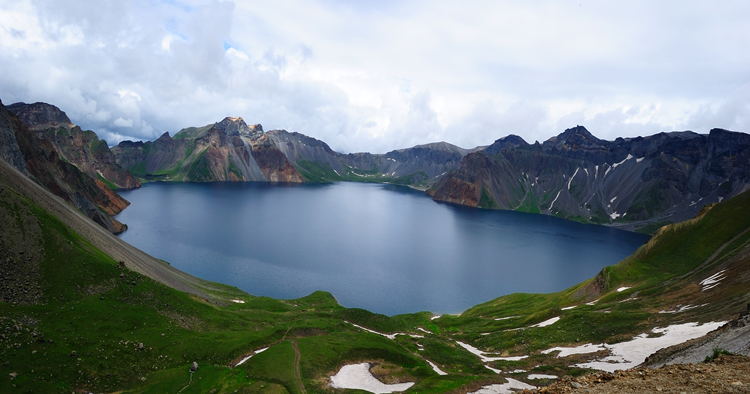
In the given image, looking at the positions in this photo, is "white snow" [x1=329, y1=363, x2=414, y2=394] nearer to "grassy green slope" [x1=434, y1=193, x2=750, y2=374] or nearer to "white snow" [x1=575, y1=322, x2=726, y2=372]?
"grassy green slope" [x1=434, y1=193, x2=750, y2=374]

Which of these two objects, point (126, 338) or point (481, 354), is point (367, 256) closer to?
point (481, 354)

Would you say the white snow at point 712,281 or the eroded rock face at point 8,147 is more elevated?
the eroded rock face at point 8,147

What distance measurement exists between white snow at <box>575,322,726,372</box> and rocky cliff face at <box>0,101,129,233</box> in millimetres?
118346

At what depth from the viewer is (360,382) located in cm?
3859

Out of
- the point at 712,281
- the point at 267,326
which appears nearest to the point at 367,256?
the point at 267,326

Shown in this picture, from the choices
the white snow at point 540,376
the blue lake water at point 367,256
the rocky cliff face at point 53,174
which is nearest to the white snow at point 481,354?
the white snow at point 540,376

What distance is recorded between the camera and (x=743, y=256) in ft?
183

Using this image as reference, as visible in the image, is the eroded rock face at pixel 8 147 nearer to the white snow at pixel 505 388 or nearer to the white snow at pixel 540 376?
the white snow at pixel 505 388

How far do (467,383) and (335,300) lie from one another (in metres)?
52.9

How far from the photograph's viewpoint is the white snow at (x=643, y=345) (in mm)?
37500

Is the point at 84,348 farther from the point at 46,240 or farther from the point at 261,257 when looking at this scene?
the point at 261,257

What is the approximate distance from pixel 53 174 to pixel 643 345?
522 ft

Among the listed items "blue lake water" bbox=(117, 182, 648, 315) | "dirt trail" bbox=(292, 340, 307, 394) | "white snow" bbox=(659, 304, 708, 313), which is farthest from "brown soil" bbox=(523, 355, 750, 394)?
"blue lake water" bbox=(117, 182, 648, 315)

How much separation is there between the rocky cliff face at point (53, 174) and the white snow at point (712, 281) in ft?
448
